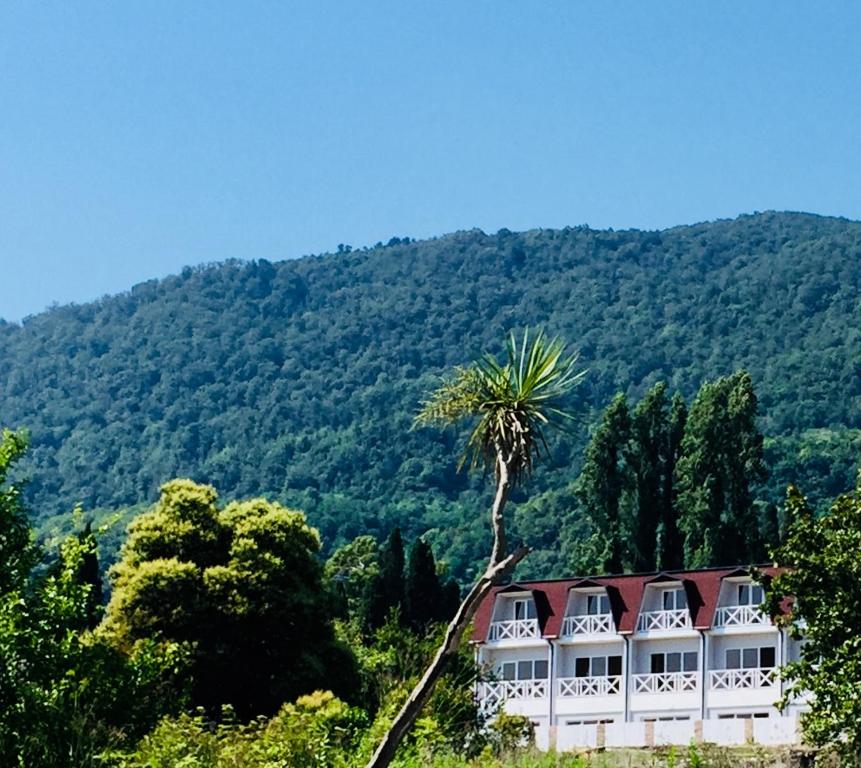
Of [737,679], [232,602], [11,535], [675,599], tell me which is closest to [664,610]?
[675,599]

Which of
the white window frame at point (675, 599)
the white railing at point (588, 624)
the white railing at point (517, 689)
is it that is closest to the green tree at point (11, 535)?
the white railing at point (517, 689)

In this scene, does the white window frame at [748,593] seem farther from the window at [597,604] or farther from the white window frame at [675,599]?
the window at [597,604]

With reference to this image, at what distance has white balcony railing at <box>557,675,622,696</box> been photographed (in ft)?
236

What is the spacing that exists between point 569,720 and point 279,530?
70.1 feet

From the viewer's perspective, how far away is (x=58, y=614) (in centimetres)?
2480

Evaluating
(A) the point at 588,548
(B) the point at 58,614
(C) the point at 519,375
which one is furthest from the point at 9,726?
(A) the point at 588,548

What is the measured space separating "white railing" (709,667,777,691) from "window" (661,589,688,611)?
9.32 ft

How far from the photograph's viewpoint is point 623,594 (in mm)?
73188

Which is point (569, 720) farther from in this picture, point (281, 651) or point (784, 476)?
point (784, 476)

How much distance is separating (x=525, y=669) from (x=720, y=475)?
607 inches

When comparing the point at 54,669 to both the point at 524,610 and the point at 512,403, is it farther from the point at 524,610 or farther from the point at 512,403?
the point at 524,610

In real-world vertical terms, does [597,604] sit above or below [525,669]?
above

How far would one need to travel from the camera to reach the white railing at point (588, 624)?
7256 cm

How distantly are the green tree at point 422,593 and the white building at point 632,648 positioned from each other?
32.2ft
